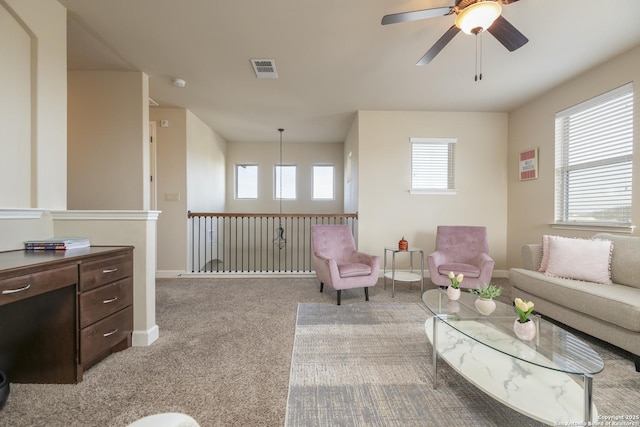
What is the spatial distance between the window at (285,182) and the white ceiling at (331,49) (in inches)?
113

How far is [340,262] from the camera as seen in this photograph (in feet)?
→ 12.3

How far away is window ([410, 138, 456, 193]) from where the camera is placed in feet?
15.2

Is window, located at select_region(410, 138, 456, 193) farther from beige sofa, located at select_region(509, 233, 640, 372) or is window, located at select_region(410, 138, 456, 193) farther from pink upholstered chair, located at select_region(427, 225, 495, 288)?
beige sofa, located at select_region(509, 233, 640, 372)

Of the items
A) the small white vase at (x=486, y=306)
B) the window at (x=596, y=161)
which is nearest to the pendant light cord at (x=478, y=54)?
the window at (x=596, y=161)

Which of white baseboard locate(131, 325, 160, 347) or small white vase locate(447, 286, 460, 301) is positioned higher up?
small white vase locate(447, 286, 460, 301)

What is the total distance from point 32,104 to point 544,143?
223 inches

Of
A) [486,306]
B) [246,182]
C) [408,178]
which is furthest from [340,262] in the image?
[246,182]

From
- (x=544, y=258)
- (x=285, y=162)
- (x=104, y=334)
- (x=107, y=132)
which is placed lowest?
(x=104, y=334)

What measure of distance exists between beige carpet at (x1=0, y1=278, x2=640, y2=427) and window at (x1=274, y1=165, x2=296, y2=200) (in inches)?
182

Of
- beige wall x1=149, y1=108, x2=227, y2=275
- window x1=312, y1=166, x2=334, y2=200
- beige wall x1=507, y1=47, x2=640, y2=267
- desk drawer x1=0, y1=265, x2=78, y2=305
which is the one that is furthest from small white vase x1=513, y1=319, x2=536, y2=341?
window x1=312, y1=166, x2=334, y2=200

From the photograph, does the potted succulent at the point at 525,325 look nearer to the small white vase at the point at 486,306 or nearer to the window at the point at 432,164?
the small white vase at the point at 486,306

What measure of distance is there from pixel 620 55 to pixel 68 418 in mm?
5541

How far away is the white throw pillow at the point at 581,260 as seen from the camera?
8.14 ft

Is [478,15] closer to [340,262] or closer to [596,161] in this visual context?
[596,161]
